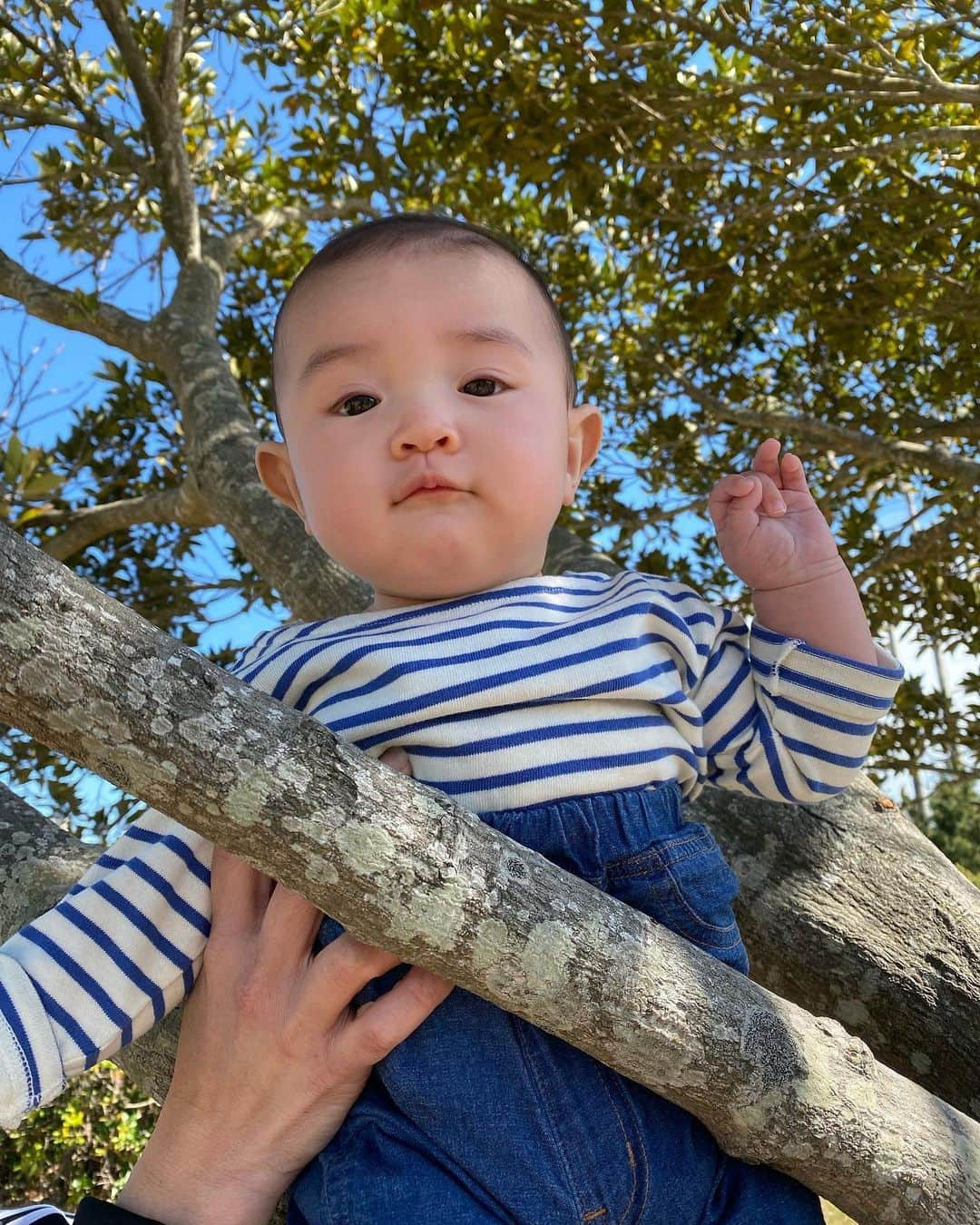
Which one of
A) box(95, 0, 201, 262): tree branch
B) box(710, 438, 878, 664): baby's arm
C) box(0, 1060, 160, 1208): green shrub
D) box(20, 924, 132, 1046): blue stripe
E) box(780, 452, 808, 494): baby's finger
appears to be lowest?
box(0, 1060, 160, 1208): green shrub

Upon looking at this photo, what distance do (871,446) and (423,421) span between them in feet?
9.50

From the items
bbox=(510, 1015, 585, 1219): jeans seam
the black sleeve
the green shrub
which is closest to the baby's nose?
bbox=(510, 1015, 585, 1219): jeans seam

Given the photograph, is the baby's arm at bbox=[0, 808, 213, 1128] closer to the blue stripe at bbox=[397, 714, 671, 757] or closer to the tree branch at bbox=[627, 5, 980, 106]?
the blue stripe at bbox=[397, 714, 671, 757]

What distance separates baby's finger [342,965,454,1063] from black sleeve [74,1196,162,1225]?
0.34 meters

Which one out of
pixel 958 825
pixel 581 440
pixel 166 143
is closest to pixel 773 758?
pixel 581 440

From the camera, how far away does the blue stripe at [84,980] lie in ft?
4.24

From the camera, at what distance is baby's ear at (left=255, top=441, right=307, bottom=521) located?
5.74 ft

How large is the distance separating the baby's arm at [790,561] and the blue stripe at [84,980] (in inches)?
41.6

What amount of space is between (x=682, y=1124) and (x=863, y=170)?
4.35 metres

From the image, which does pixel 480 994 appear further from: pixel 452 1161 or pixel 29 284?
pixel 29 284

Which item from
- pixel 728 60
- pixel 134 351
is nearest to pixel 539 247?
pixel 728 60

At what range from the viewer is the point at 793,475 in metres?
1.62

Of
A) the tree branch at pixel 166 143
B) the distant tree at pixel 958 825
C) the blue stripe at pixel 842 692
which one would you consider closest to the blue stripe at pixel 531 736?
the blue stripe at pixel 842 692

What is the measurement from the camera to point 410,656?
1425 mm
